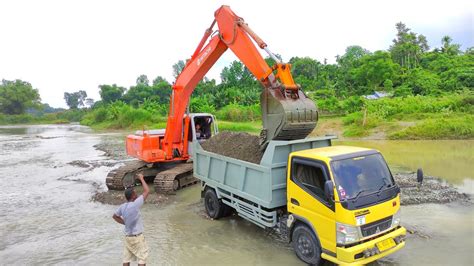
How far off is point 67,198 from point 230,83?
4311 cm

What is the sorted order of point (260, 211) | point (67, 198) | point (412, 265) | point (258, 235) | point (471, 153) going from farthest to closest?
point (471, 153), point (67, 198), point (258, 235), point (260, 211), point (412, 265)

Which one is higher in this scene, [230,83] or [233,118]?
[230,83]

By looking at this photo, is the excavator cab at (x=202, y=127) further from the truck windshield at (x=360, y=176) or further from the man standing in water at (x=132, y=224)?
the truck windshield at (x=360, y=176)

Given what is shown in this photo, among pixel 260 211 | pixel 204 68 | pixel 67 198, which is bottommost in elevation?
pixel 67 198

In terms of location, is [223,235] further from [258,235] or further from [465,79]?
[465,79]

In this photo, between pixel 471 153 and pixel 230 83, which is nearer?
pixel 471 153

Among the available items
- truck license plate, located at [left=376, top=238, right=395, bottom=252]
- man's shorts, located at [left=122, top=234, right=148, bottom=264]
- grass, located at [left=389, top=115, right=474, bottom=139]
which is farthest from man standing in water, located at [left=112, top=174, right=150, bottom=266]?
grass, located at [left=389, top=115, right=474, bottom=139]

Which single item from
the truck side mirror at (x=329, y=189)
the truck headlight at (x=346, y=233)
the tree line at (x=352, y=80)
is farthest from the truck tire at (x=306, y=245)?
the tree line at (x=352, y=80)

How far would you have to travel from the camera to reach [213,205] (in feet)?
28.5

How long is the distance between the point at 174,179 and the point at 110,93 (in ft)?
232

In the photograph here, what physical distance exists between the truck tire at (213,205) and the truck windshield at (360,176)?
12.1ft

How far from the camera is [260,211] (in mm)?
6809

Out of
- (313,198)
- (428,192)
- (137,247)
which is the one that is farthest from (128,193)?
(428,192)

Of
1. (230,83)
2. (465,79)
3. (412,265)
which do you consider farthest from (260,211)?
(230,83)
